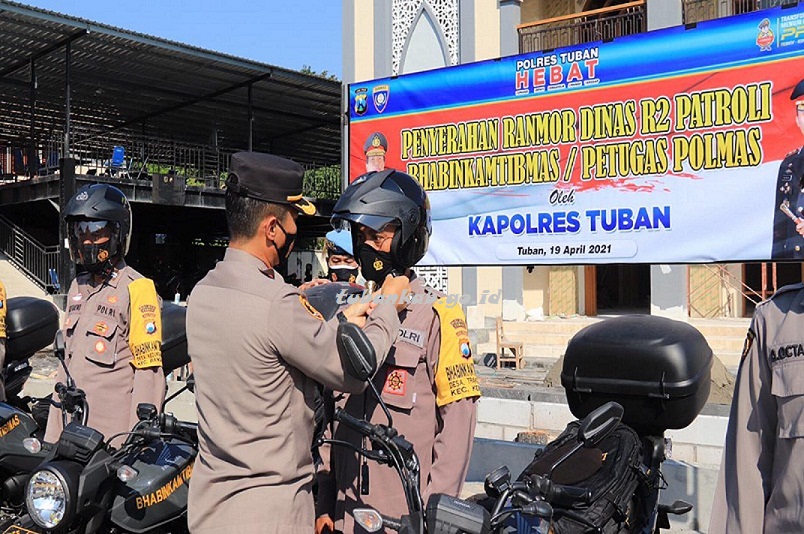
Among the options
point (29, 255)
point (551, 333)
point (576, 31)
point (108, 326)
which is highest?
point (576, 31)

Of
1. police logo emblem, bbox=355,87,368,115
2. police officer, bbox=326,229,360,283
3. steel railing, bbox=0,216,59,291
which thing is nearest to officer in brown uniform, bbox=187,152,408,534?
police officer, bbox=326,229,360,283

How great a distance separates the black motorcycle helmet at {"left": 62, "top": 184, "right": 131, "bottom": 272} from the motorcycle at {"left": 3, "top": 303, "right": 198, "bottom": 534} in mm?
1064

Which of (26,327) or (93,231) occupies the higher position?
(93,231)

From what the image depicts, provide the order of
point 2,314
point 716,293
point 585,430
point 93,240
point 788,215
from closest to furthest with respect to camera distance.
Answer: point 585,430, point 93,240, point 2,314, point 788,215, point 716,293

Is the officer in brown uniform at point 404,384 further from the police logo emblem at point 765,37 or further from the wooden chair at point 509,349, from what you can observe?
the wooden chair at point 509,349

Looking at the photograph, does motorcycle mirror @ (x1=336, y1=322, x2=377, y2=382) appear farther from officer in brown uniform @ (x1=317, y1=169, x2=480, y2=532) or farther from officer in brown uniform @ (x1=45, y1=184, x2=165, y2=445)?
officer in brown uniform @ (x1=45, y1=184, x2=165, y2=445)

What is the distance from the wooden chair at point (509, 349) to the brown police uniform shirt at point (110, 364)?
359 inches

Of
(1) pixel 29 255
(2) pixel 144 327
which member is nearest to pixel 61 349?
(2) pixel 144 327

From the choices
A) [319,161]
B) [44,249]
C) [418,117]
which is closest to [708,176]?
[418,117]

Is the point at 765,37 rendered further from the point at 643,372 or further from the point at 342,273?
the point at 643,372

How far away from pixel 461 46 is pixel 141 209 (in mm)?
11505

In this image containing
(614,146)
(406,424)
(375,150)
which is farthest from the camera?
(375,150)

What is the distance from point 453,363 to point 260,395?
2.43 feet

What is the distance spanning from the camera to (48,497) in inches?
113
